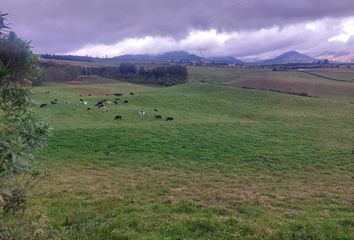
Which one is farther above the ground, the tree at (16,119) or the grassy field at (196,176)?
the tree at (16,119)

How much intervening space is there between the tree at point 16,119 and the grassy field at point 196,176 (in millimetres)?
2142

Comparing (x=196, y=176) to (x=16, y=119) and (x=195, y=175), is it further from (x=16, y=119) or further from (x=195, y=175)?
(x=16, y=119)

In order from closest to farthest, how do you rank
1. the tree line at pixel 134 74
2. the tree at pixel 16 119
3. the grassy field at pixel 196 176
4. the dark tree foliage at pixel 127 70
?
the tree at pixel 16 119 < the grassy field at pixel 196 176 < the tree line at pixel 134 74 < the dark tree foliage at pixel 127 70

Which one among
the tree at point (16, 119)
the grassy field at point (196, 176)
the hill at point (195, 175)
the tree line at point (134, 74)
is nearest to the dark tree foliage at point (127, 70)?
the tree line at point (134, 74)

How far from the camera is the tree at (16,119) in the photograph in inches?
205

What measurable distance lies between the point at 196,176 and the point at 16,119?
15.0 m

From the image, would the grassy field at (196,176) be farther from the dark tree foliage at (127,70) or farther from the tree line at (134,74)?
the dark tree foliage at (127,70)

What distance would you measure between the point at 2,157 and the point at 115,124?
98.8 ft

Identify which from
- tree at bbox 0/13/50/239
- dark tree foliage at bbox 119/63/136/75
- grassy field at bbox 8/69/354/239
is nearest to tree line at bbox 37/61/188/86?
dark tree foliage at bbox 119/63/136/75

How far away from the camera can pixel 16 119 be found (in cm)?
586

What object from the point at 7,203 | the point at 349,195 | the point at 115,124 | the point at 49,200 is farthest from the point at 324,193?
the point at 115,124

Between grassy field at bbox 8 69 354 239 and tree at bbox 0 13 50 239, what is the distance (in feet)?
7.03

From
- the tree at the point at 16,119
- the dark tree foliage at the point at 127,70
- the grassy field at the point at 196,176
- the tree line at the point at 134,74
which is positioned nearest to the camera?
the tree at the point at 16,119

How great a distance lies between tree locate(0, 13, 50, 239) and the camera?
17.1 ft
